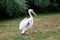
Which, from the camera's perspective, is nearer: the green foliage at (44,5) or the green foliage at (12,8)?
the green foliage at (12,8)

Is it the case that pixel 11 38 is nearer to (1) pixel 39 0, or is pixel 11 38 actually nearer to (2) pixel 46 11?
(1) pixel 39 0

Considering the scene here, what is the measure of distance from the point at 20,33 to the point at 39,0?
6001 mm

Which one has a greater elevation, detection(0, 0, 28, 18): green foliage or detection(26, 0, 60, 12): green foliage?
detection(0, 0, 28, 18): green foliage

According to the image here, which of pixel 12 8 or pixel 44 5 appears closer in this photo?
pixel 12 8

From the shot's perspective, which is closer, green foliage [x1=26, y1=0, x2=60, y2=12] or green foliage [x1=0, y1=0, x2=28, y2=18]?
green foliage [x1=0, y1=0, x2=28, y2=18]

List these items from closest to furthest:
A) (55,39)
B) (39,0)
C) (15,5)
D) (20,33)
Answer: (55,39)
(20,33)
(15,5)
(39,0)

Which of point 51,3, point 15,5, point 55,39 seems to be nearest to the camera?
point 55,39

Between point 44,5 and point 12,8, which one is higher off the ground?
point 12,8

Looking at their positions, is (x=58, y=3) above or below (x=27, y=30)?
below

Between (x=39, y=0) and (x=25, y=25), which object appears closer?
(x=25, y=25)

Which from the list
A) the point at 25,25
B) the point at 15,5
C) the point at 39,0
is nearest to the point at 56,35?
the point at 25,25

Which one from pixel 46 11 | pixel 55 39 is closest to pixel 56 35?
pixel 55 39

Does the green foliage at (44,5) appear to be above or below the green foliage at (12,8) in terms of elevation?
below

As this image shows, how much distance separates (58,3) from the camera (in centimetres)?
1611
